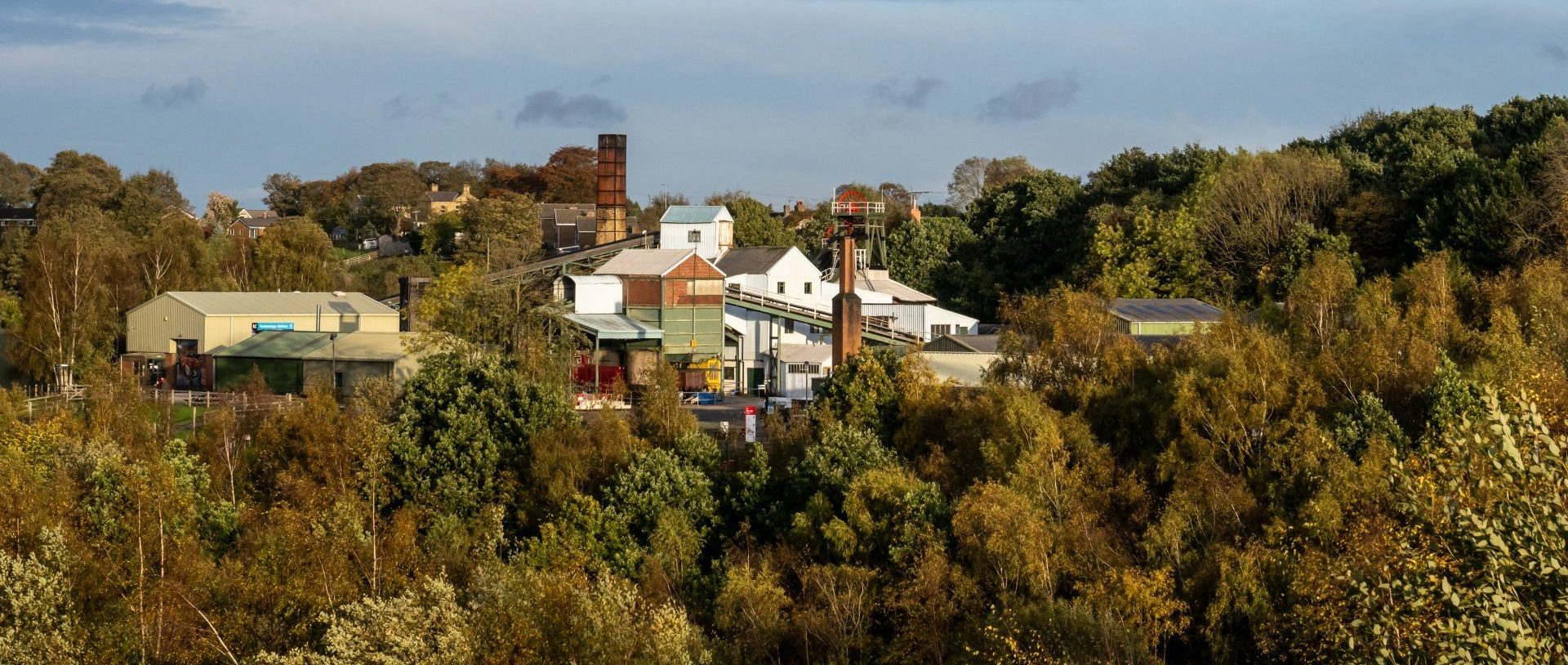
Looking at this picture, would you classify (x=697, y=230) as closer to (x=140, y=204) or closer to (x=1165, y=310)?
(x=1165, y=310)

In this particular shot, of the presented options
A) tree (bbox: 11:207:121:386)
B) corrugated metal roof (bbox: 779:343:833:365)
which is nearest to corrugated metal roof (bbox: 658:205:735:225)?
corrugated metal roof (bbox: 779:343:833:365)

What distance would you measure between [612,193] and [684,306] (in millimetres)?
16662

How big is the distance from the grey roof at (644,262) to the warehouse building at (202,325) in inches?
320

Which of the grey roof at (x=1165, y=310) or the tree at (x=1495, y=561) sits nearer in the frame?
the tree at (x=1495, y=561)

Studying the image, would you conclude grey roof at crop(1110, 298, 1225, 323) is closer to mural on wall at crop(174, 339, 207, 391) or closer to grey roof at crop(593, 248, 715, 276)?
grey roof at crop(593, 248, 715, 276)

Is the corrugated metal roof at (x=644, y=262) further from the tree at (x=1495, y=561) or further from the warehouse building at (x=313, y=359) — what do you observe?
the tree at (x=1495, y=561)

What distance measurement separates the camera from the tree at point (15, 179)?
129900 mm

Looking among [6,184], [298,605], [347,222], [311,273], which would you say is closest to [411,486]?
[298,605]

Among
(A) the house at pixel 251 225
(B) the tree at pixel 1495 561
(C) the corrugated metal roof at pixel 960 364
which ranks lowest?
(B) the tree at pixel 1495 561

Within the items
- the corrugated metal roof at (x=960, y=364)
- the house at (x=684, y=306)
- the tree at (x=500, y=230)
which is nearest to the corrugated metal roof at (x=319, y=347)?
the house at (x=684, y=306)

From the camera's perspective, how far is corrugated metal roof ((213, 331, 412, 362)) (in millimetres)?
44875

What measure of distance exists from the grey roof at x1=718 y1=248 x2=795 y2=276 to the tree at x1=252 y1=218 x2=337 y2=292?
704 inches

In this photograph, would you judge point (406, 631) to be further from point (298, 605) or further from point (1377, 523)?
point (1377, 523)

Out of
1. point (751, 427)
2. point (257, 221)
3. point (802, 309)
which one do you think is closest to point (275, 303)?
point (802, 309)
